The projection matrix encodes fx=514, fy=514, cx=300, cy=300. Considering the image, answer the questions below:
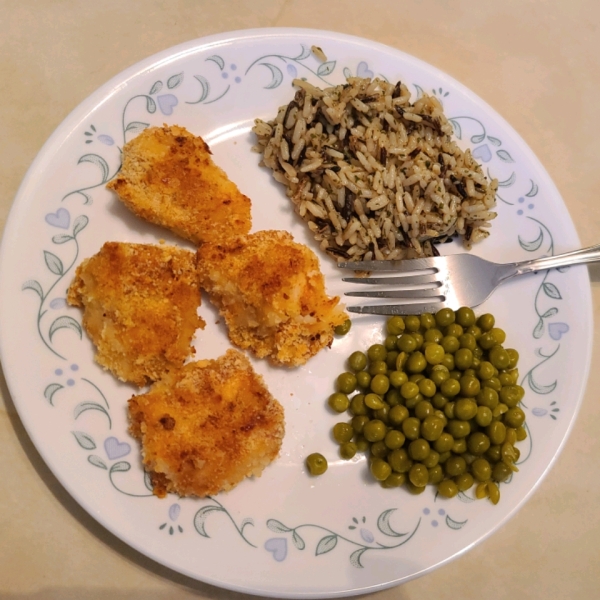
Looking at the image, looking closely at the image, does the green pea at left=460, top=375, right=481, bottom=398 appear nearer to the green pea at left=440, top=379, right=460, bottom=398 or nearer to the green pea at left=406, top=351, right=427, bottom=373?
the green pea at left=440, top=379, right=460, bottom=398

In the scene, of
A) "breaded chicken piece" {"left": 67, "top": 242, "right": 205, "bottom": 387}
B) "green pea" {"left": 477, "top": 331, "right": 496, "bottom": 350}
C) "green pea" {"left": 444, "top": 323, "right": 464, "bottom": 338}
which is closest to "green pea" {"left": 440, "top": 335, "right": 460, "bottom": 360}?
"green pea" {"left": 444, "top": 323, "right": 464, "bottom": 338}

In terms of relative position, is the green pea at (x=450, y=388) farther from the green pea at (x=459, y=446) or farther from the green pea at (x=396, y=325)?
the green pea at (x=396, y=325)

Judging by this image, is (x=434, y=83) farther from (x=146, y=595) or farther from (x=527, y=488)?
(x=146, y=595)

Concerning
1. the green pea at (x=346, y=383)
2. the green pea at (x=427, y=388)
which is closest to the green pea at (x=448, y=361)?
the green pea at (x=427, y=388)

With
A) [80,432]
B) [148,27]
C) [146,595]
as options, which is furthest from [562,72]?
[146,595]

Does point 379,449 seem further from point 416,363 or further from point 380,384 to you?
point 416,363

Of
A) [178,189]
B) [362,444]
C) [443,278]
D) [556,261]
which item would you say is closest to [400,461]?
[362,444]
